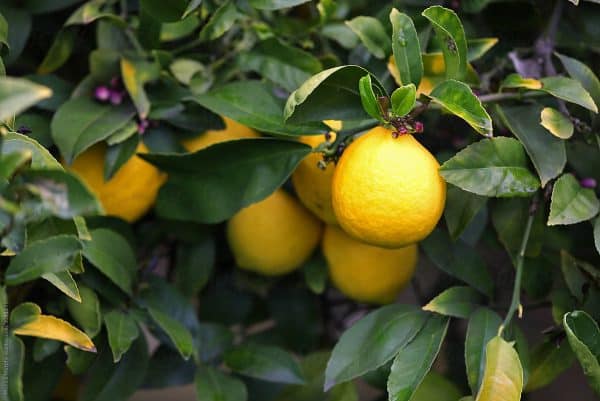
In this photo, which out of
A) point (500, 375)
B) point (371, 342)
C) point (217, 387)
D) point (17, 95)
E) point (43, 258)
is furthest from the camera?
point (217, 387)

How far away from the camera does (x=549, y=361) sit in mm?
833

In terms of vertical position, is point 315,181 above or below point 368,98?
below

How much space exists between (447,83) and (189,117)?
318 mm

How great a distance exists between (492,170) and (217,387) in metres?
0.38

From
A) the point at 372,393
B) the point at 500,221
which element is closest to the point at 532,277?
the point at 500,221

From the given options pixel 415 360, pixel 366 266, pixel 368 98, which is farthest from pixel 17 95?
pixel 366 266

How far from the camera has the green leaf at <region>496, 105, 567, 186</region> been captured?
0.74 metres

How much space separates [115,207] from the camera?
0.90m

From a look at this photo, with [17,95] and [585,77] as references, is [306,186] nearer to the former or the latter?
[585,77]

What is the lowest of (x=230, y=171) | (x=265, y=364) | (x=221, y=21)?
(x=265, y=364)

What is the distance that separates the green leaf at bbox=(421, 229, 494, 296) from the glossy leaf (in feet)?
0.51

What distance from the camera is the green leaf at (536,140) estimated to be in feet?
2.42

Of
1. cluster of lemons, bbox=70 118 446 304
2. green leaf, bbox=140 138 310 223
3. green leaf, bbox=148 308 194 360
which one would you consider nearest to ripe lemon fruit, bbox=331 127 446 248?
cluster of lemons, bbox=70 118 446 304

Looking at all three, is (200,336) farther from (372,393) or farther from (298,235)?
(372,393)
